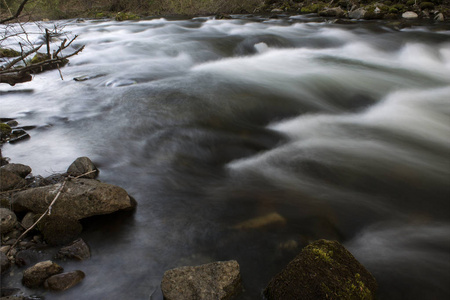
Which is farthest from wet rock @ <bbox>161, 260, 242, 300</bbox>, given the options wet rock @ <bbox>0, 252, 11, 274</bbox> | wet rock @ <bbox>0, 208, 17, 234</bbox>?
wet rock @ <bbox>0, 208, 17, 234</bbox>

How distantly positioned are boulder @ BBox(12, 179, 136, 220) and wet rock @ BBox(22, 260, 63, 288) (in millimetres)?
523

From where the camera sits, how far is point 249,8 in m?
19.9

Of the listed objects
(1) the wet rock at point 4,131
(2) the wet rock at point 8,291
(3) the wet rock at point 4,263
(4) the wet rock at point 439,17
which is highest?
(4) the wet rock at point 439,17

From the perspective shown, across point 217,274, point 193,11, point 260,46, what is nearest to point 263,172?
point 217,274

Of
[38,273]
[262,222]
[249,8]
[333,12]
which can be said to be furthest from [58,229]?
[249,8]

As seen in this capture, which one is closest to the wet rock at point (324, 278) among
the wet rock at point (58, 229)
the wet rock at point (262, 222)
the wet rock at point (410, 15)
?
the wet rock at point (262, 222)

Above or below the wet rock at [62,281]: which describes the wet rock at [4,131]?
above

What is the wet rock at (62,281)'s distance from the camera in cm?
238

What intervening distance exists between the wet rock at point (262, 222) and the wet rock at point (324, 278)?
77 centimetres

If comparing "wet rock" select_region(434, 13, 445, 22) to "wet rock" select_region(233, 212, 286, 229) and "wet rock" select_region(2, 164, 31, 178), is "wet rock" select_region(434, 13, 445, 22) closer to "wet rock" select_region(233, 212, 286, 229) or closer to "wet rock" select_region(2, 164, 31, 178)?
"wet rock" select_region(233, 212, 286, 229)

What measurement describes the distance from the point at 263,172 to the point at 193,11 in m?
20.7

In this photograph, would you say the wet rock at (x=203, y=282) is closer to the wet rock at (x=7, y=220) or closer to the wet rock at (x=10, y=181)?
the wet rock at (x=7, y=220)

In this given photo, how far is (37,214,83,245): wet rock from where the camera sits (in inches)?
111

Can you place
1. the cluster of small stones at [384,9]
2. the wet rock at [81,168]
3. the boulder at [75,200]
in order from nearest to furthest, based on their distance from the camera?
the boulder at [75,200] < the wet rock at [81,168] < the cluster of small stones at [384,9]
